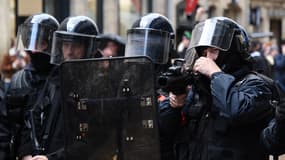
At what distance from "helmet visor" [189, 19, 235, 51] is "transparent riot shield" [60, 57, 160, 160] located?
1.49ft

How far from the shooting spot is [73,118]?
3.67m

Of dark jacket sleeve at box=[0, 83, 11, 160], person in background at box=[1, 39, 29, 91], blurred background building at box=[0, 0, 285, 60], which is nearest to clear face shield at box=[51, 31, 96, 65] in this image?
dark jacket sleeve at box=[0, 83, 11, 160]

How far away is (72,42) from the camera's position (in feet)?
14.9

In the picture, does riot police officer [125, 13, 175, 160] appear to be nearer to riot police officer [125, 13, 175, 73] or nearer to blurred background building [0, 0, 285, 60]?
riot police officer [125, 13, 175, 73]

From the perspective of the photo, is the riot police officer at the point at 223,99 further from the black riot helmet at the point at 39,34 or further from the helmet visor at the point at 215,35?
the black riot helmet at the point at 39,34

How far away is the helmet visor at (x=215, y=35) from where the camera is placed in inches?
151

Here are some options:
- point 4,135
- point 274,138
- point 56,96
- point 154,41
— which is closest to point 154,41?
point 154,41

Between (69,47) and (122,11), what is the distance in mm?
14362

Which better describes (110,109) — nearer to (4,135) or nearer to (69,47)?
(69,47)

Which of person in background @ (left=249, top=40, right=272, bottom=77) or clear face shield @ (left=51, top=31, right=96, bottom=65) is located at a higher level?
clear face shield @ (left=51, top=31, right=96, bottom=65)

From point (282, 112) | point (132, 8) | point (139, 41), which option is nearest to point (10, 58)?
point (139, 41)

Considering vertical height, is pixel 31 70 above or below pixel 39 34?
below

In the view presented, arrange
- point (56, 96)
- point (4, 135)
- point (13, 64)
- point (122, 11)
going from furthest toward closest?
point (122, 11)
point (13, 64)
point (4, 135)
point (56, 96)

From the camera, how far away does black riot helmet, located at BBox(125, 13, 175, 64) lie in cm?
449
